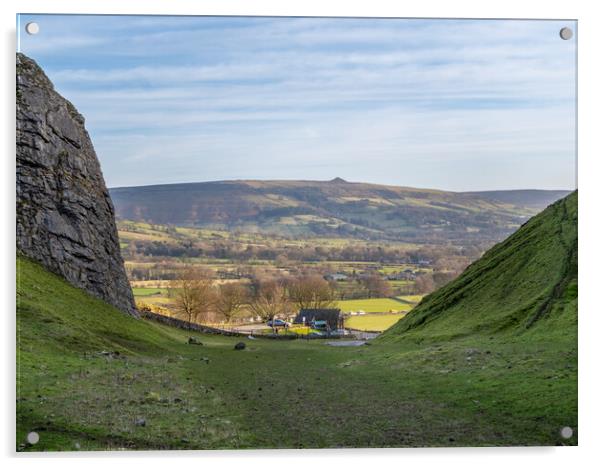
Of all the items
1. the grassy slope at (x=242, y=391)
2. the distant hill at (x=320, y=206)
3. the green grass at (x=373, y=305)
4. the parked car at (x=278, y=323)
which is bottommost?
the grassy slope at (x=242, y=391)

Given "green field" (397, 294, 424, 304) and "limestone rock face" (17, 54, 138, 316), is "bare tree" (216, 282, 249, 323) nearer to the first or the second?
"limestone rock face" (17, 54, 138, 316)

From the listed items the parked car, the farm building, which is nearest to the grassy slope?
the parked car

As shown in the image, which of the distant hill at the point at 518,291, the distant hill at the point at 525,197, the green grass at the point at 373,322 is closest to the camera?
the distant hill at the point at 525,197

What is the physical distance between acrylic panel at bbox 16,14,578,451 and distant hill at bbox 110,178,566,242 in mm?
45

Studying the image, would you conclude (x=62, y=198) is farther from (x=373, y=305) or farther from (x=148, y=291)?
(x=373, y=305)

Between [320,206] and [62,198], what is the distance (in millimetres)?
6447

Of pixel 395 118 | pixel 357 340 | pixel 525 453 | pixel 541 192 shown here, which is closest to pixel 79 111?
pixel 395 118

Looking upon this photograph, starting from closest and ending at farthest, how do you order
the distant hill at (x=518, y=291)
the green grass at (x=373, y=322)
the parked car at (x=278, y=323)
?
the distant hill at (x=518, y=291), the parked car at (x=278, y=323), the green grass at (x=373, y=322)

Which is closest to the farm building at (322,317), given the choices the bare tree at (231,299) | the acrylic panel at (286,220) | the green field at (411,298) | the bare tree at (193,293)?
the acrylic panel at (286,220)

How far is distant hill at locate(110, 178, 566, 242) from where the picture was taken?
55.3 ft

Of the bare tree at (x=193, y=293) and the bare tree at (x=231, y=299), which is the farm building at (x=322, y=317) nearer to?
the bare tree at (x=231, y=299)

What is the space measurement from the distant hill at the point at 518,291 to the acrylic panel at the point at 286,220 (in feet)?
0.47

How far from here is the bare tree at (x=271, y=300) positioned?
17531mm
